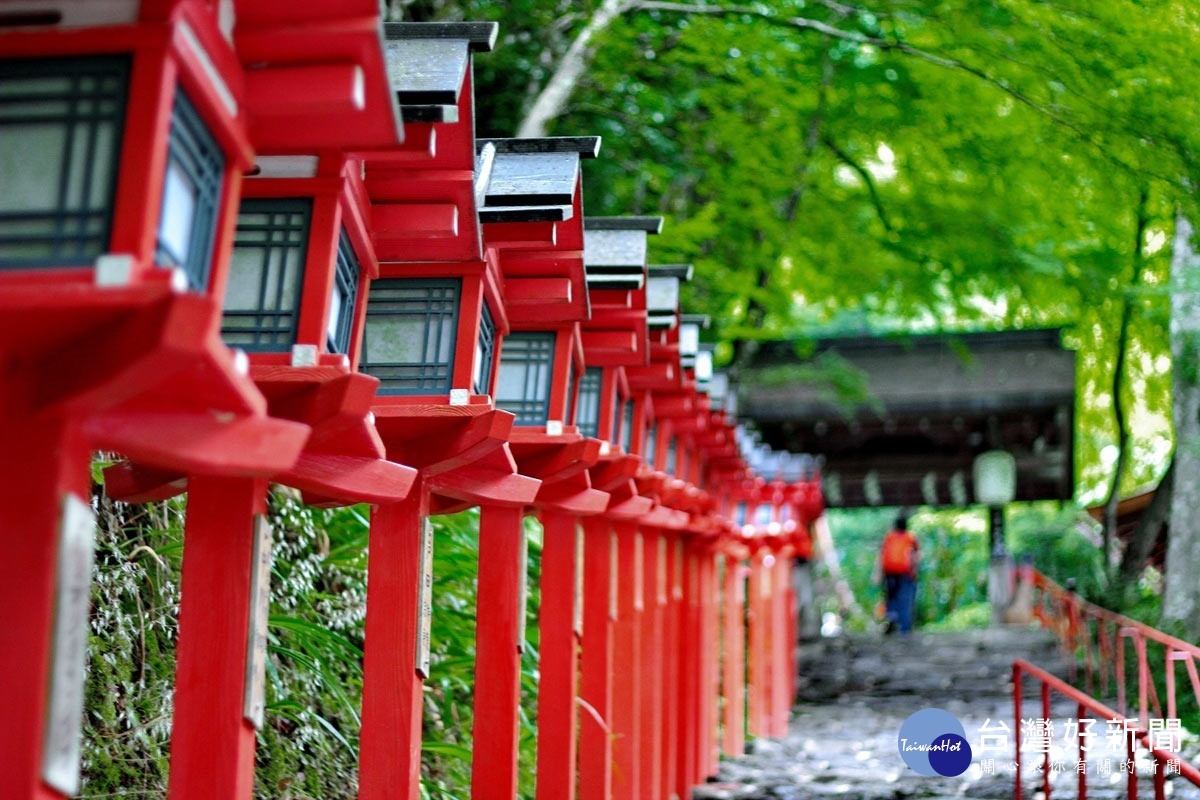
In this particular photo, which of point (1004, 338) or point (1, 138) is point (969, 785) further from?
point (1, 138)

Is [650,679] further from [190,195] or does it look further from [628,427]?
[190,195]

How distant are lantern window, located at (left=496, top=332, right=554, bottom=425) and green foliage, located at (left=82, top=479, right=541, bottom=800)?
1.04m

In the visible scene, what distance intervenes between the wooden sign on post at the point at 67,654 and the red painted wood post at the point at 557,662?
136 inches

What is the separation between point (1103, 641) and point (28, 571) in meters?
11.7

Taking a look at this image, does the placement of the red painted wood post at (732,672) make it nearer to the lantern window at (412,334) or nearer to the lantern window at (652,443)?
the lantern window at (652,443)

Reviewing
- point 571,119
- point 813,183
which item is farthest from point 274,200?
point 813,183

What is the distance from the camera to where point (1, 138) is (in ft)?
7.42

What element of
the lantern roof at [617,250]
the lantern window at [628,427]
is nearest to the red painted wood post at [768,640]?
the lantern window at [628,427]

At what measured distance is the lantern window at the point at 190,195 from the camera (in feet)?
7.57

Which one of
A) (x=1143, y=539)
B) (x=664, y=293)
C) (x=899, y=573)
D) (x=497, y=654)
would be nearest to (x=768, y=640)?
(x=1143, y=539)

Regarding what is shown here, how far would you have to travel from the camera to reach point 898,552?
19344 millimetres

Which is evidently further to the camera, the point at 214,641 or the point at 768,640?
the point at 768,640

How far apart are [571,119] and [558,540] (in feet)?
18.8

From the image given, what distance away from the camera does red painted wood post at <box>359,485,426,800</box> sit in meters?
3.87
